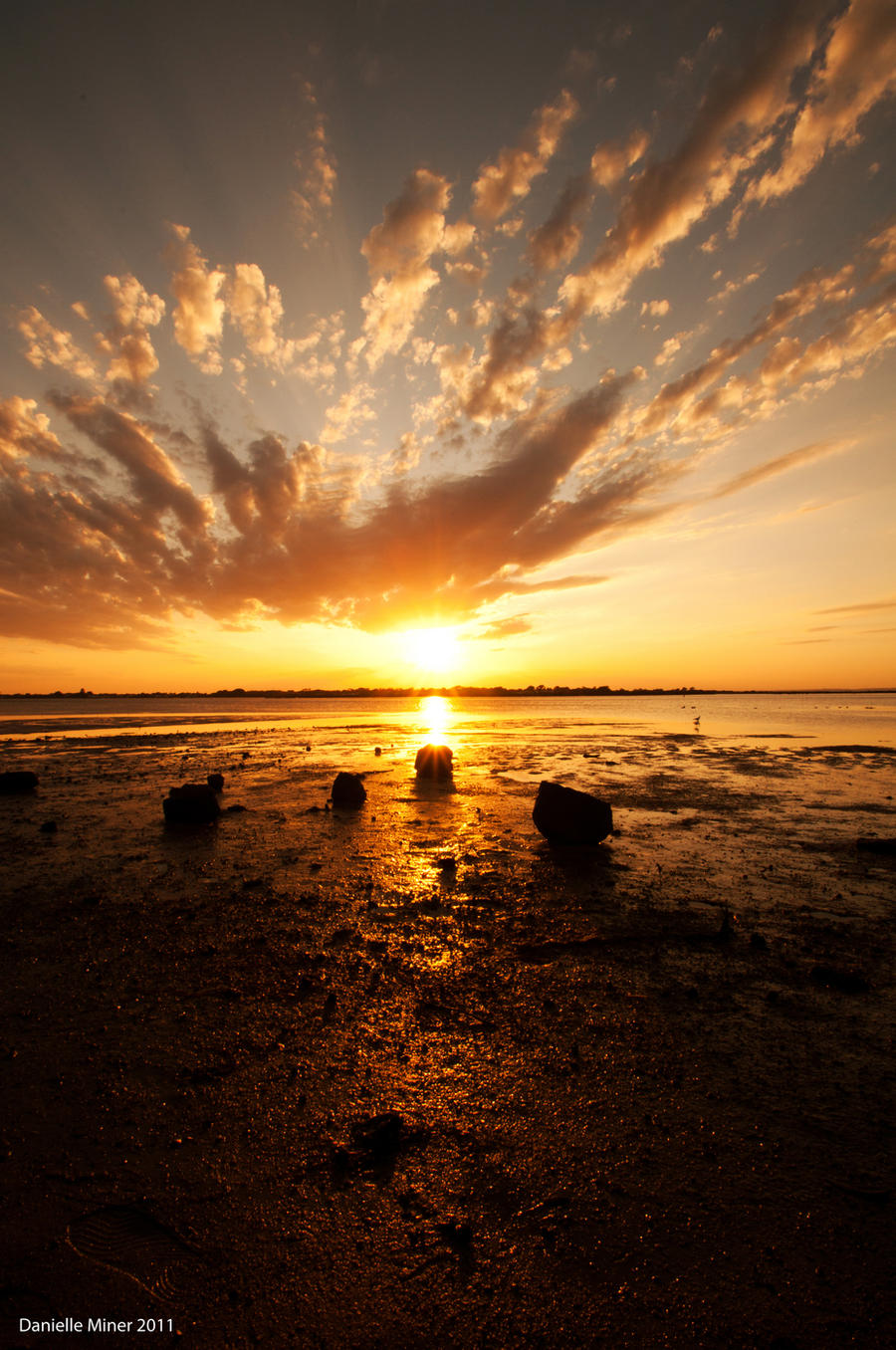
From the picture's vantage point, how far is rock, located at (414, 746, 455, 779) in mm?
18375

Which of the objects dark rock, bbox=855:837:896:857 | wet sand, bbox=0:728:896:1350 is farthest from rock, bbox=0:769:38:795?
dark rock, bbox=855:837:896:857

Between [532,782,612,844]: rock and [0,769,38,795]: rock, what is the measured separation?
1633cm

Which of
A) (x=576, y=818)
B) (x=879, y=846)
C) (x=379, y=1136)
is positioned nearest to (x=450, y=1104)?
(x=379, y=1136)

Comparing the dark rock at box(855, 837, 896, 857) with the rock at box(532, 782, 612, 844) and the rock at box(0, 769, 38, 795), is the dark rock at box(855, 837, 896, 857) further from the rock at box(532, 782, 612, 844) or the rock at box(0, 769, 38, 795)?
the rock at box(0, 769, 38, 795)

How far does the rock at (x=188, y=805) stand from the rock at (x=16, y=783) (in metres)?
7.86

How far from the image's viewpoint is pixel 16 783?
16.9 m

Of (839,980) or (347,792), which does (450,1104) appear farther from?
(347,792)

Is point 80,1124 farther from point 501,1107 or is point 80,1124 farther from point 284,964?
point 501,1107

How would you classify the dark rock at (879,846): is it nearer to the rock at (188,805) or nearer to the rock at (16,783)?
the rock at (188,805)

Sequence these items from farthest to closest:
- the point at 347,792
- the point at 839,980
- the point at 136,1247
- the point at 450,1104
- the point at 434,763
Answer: the point at 434,763, the point at 347,792, the point at 839,980, the point at 450,1104, the point at 136,1247

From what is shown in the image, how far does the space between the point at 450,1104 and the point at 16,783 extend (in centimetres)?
1869

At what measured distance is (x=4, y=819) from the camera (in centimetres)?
1312

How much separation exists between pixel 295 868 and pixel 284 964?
3502 millimetres

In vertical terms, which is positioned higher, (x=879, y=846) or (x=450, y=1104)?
(x=450, y=1104)
